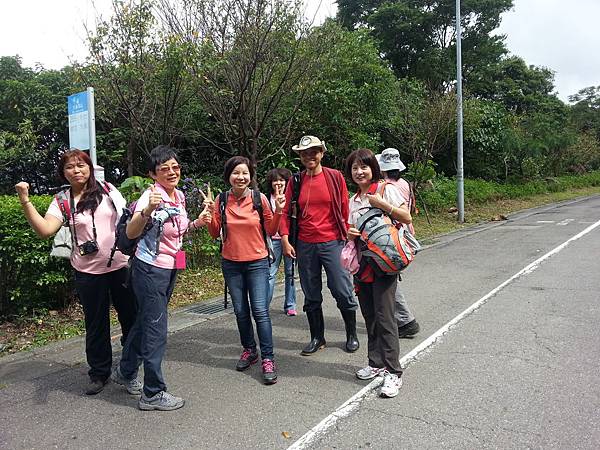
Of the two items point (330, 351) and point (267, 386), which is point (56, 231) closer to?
point (267, 386)

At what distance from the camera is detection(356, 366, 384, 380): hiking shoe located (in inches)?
155

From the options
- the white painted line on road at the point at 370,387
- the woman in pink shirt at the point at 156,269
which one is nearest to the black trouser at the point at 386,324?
Result: the white painted line on road at the point at 370,387

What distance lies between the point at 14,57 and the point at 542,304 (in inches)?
441

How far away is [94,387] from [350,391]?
1.94 meters

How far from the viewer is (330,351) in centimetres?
462

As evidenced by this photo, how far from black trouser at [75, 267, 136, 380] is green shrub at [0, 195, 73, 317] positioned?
1.72 m

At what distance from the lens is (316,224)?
4289 millimetres

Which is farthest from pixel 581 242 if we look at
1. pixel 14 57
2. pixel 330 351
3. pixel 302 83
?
pixel 14 57

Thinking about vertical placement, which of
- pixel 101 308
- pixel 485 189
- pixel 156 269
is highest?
pixel 485 189

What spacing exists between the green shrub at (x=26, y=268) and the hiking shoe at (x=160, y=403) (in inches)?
94.9

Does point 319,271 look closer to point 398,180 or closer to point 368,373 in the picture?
point 368,373

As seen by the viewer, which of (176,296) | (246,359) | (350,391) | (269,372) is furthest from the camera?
(176,296)

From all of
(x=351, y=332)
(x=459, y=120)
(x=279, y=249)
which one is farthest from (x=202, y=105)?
(x=459, y=120)

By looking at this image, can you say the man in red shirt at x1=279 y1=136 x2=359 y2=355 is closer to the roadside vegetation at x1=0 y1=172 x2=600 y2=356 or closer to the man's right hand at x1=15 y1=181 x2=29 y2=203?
the man's right hand at x1=15 y1=181 x2=29 y2=203
